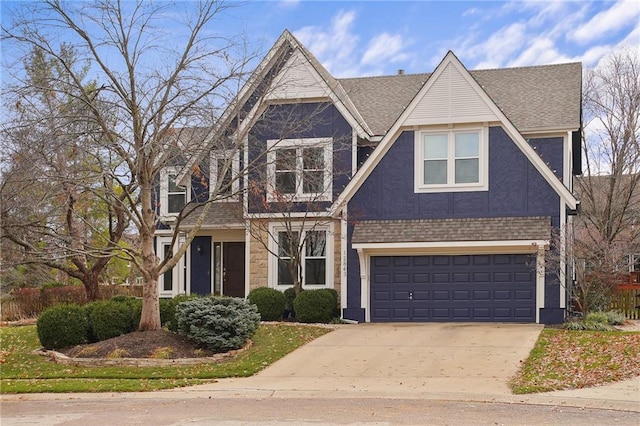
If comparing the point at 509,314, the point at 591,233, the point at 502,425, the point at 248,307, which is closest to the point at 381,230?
the point at 509,314

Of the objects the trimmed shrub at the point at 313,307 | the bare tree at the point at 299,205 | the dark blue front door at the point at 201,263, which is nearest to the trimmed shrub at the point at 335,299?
the trimmed shrub at the point at 313,307

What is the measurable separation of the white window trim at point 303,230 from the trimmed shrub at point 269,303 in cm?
128

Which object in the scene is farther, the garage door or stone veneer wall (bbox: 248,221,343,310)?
stone veneer wall (bbox: 248,221,343,310)

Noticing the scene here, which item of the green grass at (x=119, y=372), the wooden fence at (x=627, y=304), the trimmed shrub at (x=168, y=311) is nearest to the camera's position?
the green grass at (x=119, y=372)

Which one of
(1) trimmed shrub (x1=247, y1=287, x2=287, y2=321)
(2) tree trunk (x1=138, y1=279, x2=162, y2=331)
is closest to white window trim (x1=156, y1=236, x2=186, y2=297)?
(1) trimmed shrub (x1=247, y1=287, x2=287, y2=321)

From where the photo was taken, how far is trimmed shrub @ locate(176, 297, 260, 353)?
17250 millimetres

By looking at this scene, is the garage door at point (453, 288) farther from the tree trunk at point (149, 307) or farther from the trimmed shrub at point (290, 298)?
the tree trunk at point (149, 307)

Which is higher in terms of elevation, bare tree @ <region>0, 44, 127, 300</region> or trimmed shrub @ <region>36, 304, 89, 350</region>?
bare tree @ <region>0, 44, 127, 300</region>

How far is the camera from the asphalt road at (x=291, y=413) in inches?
425

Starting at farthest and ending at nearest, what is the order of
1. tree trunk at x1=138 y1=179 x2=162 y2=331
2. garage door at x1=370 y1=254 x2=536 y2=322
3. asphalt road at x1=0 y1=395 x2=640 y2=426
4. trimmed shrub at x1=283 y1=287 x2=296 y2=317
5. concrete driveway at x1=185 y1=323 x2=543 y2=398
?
trimmed shrub at x1=283 y1=287 x2=296 y2=317, garage door at x1=370 y1=254 x2=536 y2=322, tree trunk at x1=138 y1=179 x2=162 y2=331, concrete driveway at x1=185 y1=323 x2=543 y2=398, asphalt road at x1=0 y1=395 x2=640 y2=426

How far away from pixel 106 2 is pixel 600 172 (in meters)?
22.8

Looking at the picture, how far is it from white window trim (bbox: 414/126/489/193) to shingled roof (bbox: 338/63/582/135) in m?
1.53

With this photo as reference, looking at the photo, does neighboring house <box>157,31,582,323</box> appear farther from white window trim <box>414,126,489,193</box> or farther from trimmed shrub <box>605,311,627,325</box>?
trimmed shrub <box>605,311,627,325</box>

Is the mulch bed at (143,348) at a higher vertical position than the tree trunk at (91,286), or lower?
lower
